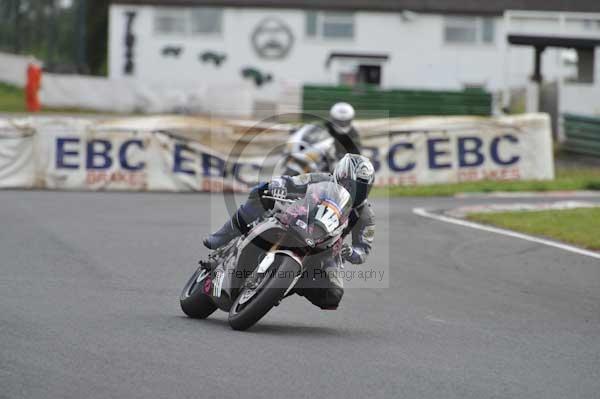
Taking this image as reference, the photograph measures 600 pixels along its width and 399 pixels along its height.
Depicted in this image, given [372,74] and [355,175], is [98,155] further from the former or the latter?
[372,74]

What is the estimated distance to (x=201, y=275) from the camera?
8.41 meters

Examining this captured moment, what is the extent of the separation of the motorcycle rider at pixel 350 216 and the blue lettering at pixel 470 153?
13.9 m

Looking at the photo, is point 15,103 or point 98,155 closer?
point 98,155

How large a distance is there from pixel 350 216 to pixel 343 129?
8.86 m

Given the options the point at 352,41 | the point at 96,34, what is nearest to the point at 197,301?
the point at 352,41

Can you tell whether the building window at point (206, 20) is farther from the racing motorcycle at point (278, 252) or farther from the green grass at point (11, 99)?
the racing motorcycle at point (278, 252)

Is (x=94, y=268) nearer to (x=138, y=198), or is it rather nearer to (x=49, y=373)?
(x=49, y=373)

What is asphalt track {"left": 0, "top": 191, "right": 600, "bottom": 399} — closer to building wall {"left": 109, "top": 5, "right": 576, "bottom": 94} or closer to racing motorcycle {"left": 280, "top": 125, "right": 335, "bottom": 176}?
racing motorcycle {"left": 280, "top": 125, "right": 335, "bottom": 176}

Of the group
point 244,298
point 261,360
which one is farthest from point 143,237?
point 261,360

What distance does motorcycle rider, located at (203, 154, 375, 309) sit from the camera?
25.6 ft

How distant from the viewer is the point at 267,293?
7.46 meters

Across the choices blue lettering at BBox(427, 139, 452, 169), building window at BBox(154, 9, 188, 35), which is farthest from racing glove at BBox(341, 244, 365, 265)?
building window at BBox(154, 9, 188, 35)

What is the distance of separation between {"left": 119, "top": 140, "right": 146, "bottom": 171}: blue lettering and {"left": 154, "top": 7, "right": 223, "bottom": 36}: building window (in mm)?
24469

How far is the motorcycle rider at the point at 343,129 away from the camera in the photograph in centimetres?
1688
